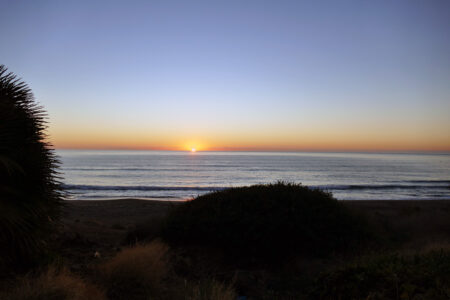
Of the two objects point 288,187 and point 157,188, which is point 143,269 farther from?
point 157,188

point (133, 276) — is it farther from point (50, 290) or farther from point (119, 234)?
point (119, 234)

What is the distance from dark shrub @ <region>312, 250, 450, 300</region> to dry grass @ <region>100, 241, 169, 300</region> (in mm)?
2727

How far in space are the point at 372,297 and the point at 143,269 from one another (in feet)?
12.0

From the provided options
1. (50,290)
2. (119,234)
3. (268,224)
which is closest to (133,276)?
(50,290)

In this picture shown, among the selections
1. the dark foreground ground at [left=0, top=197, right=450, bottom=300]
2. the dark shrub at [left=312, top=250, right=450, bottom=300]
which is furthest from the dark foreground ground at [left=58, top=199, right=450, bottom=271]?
the dark shrub at [left=312, top=250, right=450, bottom=300]

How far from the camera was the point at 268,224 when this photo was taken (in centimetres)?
880

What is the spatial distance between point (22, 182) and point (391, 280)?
5541mm

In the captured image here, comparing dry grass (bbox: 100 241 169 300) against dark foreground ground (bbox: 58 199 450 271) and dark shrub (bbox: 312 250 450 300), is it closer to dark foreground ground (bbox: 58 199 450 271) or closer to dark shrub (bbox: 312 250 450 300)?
dark foreground ground (bbox: 58 199 450 271)

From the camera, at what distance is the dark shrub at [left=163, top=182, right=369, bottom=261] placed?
337 inches

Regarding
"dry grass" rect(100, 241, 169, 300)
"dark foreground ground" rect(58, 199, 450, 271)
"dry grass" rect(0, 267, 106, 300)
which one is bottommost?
"dark foreground ground" rect(58, 199, 450, 271)

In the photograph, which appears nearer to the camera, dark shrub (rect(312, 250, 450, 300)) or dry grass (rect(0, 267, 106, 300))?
dry grass (rect(0, 267, 106, 300))

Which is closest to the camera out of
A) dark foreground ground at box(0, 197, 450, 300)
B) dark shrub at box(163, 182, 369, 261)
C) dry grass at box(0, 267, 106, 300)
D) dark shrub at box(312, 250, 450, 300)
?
dry grass at box(0, 267, 106, 300)

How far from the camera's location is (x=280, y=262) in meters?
8.24

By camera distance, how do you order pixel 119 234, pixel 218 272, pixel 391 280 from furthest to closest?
1. pixel 119 234
2. pixel 218 272
3. pixel 391 280
